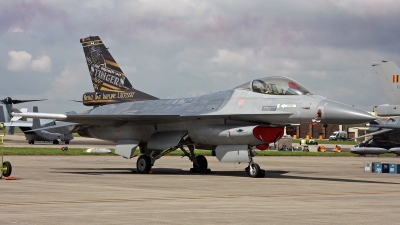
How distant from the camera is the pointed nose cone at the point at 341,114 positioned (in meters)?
16.2

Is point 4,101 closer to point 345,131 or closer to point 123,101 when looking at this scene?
point 123,101

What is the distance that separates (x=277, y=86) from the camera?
1791 centimetres

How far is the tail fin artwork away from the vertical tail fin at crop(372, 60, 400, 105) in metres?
12.7

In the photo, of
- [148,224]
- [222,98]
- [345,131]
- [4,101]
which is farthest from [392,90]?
[345,131]

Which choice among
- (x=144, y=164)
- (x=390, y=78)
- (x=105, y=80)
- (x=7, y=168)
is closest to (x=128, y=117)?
(x=144, y=164)

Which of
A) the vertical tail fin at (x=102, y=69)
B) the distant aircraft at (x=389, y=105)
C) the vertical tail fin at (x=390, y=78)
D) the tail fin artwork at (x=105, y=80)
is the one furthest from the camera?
the vertical tail fin at (x=390, y=78)

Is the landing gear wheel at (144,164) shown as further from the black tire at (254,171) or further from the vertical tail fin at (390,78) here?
the vertical tail fin at (390,78)

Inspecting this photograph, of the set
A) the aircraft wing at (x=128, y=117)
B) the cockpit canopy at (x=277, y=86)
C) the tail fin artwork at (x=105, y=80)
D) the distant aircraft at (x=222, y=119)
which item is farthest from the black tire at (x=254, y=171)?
the tail fin artwork at (x=105, y=80)

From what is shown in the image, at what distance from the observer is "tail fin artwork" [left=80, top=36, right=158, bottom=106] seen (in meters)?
23.1

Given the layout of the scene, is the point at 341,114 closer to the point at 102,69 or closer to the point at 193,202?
A: the point at 193,202

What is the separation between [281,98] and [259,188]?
13.1 ft

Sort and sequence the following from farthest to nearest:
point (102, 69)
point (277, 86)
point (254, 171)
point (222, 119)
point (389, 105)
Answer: point (389, 105), point (102, 69), point (222, 119), point (254, 171), point (277, 86)

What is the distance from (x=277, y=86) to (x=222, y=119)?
2125 mm

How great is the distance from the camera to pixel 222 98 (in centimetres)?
1912
